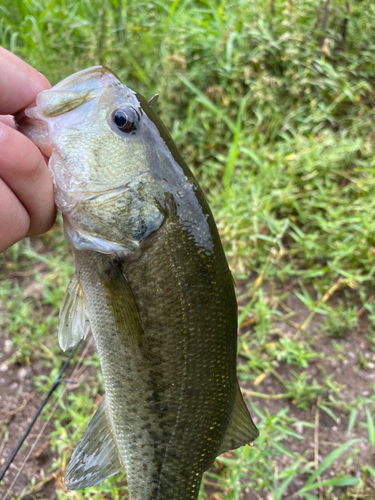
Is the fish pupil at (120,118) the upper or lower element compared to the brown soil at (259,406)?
upper

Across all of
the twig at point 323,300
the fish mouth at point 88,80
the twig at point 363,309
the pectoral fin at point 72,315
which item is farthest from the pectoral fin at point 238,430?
the twig at point 363,309

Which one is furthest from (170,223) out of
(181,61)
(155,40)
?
(155,40)

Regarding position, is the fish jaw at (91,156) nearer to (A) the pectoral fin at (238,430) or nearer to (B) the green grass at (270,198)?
(A) the pectoral fin at (238,430)

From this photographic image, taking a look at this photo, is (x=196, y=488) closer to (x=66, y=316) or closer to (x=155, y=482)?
(x=155, y=482)

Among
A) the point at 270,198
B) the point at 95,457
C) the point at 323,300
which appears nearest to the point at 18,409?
the point at 95,457

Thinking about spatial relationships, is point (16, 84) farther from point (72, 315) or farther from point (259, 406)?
point (259, 406)

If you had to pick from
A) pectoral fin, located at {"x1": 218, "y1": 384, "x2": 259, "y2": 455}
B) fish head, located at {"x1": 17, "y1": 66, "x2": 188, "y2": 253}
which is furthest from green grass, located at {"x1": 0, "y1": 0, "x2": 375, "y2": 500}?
fish head, located at {"x1": 17, "y1": 66, "x2": 188, "y2": 253}
